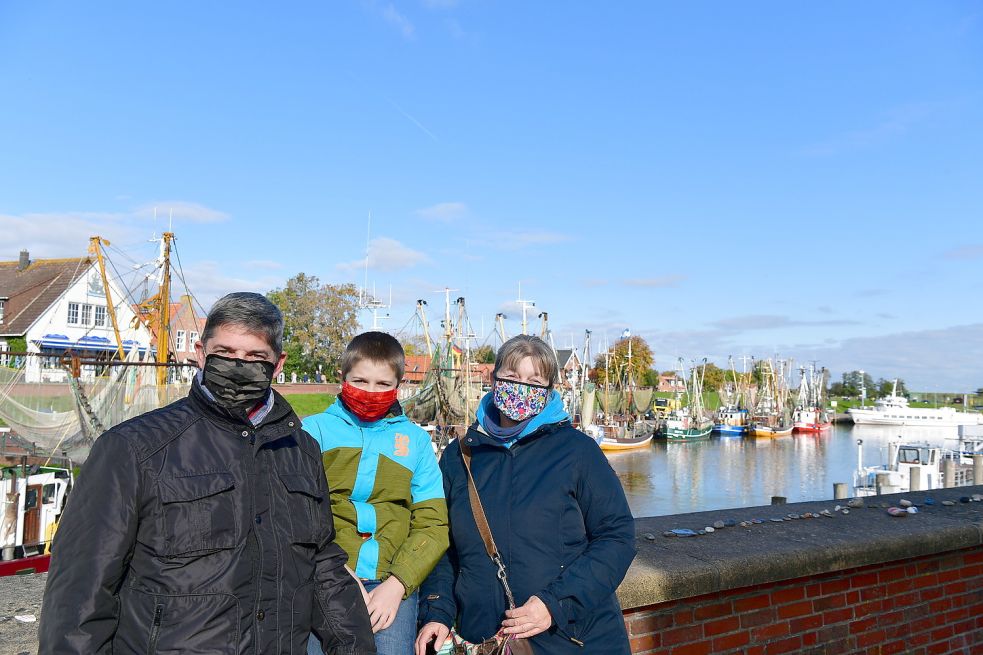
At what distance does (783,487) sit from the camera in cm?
4031

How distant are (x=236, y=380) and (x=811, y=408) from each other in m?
104

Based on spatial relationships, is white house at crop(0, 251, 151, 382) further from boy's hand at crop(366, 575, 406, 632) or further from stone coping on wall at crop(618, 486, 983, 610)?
boy's hand at crop(366, 575, 406, 632)

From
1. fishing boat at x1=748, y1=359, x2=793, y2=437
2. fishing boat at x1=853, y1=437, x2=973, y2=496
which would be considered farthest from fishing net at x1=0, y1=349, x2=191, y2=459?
fishing boat at x1=748, y1=359, x2=793, y2=437

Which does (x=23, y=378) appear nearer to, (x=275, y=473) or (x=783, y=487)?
(x=275, y=473)

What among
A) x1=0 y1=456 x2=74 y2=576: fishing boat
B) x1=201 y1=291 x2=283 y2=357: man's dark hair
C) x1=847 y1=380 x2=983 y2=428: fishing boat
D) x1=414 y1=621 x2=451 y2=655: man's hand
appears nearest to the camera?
x1=201 y1=291 x2=283 y2=357: man's dark hair

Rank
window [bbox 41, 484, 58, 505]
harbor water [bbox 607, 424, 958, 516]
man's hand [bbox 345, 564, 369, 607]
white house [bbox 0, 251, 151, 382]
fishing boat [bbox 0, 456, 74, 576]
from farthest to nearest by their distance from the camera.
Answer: white house [bbox 0, 251, 151, 382] < harbor water [bbox 607, 424, 958, 516] < window [bbox 41, 484, 58, 505] < fishing boat [bbox 0, 456, 74, 576] < man's hand [bbox 345, 564, 369, 607]

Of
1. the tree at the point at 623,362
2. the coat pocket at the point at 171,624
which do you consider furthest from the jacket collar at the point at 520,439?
the tree at the point at 623,362

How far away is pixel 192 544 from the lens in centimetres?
197

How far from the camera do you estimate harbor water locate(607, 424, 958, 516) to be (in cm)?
3688

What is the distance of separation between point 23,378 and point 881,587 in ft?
72.3

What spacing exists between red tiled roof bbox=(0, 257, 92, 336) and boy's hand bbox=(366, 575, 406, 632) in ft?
157

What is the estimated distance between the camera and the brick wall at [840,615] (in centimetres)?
379

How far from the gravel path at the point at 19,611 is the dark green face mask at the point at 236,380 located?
1.44 metres

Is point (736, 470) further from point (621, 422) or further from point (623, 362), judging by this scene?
point (623, 362)
